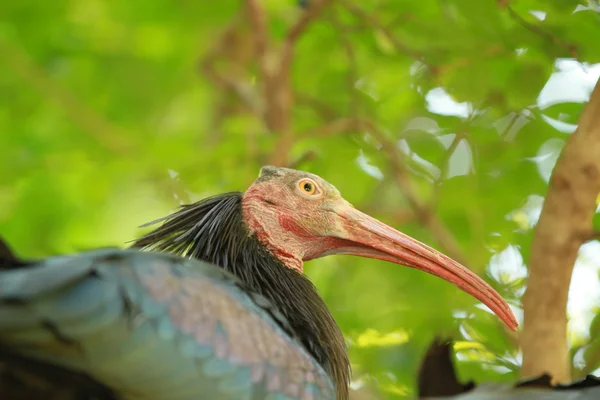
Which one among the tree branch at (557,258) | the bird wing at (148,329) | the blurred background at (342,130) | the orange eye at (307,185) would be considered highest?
the blurred background at (342,130)

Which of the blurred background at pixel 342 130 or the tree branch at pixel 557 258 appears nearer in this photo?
the tree branch at pixel 557 258

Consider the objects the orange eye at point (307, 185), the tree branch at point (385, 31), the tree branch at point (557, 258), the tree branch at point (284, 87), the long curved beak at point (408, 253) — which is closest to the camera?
the tree branch at point (557, 258)

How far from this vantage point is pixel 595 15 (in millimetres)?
4613

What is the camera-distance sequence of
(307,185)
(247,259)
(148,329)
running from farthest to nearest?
1. (307,185)
2. (247,259)
3. (148,329)

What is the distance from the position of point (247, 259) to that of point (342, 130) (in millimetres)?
1928

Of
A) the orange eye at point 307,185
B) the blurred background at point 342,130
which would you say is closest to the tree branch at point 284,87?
the blurred background at point 342,130

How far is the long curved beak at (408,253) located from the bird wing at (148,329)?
1251 millimetres

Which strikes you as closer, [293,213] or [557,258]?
[557,258]

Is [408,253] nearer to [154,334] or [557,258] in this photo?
[557,258]

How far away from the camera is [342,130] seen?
6.01m

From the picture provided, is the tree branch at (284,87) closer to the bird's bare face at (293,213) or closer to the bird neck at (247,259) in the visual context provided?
the bird's bare face at (293,213)

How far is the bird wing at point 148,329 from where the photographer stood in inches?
108

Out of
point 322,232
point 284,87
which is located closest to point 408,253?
point 322,232

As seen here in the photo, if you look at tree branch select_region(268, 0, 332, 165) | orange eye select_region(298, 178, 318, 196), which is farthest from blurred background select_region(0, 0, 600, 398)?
orange eye select_region(298, 178, 318, 196)
